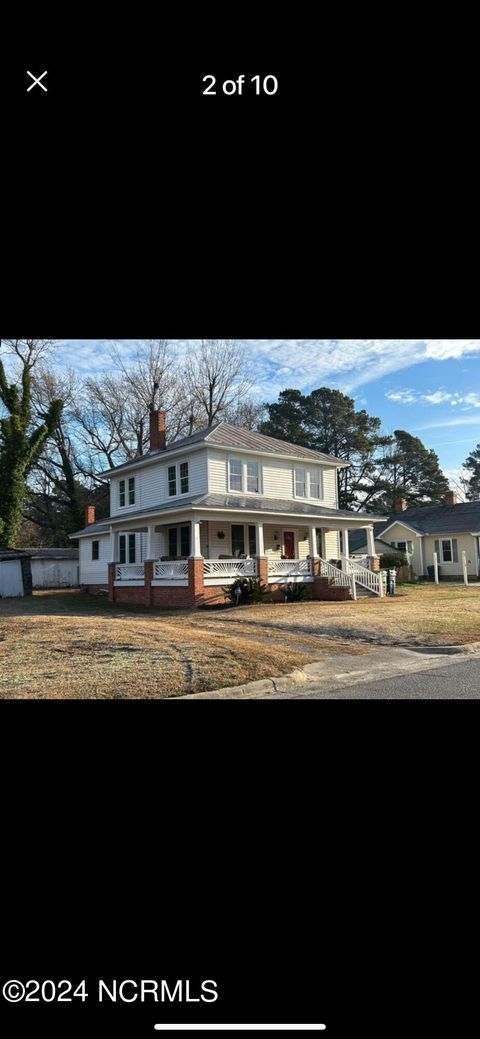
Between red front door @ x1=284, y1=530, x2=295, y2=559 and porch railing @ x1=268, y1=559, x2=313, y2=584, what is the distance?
216cm

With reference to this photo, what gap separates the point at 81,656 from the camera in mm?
8586

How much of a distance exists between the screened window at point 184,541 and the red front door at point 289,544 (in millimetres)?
3822

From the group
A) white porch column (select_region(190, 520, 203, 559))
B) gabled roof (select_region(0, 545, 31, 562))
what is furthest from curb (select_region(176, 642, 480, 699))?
gabled roof (select_region(0, 545, 31, 562))

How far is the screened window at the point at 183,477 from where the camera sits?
22.6m

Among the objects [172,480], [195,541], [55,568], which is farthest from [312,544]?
[55,568]

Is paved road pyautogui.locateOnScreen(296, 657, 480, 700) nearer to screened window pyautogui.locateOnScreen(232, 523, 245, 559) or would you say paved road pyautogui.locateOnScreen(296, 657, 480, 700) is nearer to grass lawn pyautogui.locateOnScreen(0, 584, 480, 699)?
grass lawn pyautogui.locateOnScreen(0, 584, 480, 699)

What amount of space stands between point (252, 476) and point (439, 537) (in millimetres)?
13386

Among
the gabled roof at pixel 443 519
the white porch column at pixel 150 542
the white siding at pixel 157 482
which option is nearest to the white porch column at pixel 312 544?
the white siding at pixel 157 482
